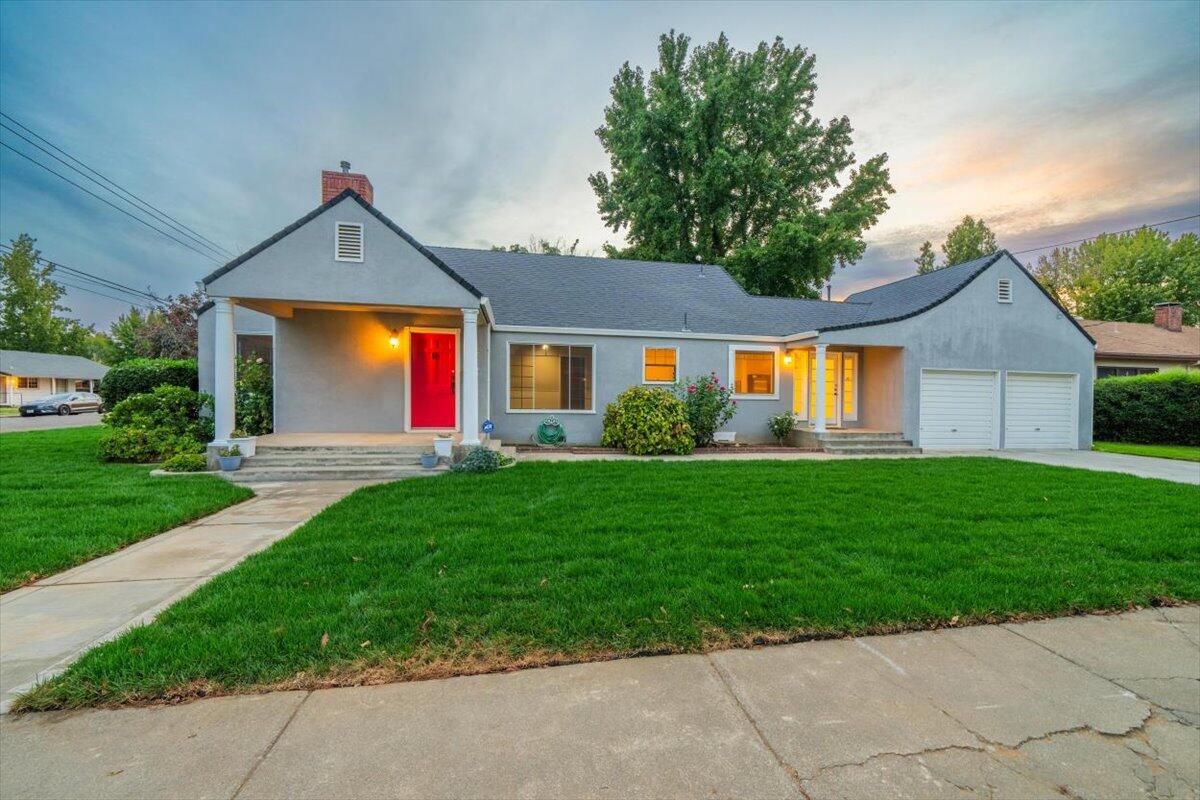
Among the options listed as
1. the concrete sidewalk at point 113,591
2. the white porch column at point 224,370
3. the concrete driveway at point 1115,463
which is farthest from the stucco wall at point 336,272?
the concrete driveway at point 1115,463

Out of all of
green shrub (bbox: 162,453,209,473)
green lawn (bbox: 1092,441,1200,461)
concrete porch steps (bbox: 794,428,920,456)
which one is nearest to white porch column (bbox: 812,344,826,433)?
concrete porch steps (bbox: 794,428,920,456)

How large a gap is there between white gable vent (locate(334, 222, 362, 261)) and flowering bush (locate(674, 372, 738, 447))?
7.26 meters

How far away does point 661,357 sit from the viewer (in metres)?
11.9

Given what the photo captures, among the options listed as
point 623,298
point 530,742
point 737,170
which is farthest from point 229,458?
point 737,170

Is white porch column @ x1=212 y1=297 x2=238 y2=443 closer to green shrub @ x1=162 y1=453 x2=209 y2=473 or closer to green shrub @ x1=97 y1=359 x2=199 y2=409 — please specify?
green shrub @ x1=162 y1=453 x2=209 y2=473

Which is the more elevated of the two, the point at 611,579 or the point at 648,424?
the point at 648,424

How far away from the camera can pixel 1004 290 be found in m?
12.2

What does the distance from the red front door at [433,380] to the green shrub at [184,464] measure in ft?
11.7

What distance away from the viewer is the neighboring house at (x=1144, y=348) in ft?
62.0

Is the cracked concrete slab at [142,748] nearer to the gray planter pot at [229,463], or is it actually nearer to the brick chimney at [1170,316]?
the gray planter pot at [229,463]

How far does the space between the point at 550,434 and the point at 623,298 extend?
450 cm

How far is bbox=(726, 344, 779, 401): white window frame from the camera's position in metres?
12.1

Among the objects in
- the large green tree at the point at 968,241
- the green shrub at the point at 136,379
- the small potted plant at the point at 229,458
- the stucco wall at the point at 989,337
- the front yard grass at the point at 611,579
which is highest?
the large green tree at the point at 968,241

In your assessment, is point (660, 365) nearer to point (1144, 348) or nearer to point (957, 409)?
point (957, 409)
